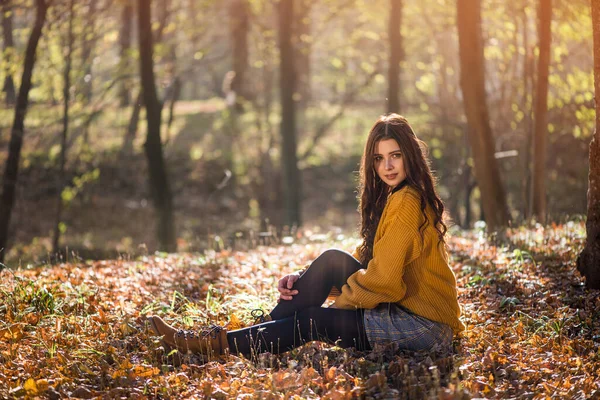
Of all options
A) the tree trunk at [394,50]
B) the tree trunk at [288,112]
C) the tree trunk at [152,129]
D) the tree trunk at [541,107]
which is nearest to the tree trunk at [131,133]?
the tree trunk at [288,112]

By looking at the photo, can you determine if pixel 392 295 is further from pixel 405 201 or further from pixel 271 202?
pixel 271 202

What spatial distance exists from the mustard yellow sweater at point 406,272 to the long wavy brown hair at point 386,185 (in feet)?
0.21

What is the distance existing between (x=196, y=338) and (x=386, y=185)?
168cm

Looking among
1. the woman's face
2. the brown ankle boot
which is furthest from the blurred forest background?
the brown ankle boot

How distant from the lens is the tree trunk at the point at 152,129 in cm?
1211

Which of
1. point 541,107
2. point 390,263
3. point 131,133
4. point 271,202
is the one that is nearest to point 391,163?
point 390,263

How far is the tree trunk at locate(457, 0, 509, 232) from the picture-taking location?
→ 875 centimetres

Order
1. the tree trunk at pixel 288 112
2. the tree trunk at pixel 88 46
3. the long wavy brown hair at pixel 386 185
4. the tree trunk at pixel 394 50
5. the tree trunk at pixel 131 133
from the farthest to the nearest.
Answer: the tree trunk at pixel 131 133
the tree trunk at pixel 288 112
the tree trunk at pixel 394 50
the tree trunk at pixel 88 46
the long wavy brown hair at pixel 386 185

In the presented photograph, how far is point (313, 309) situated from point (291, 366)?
52 centimetres

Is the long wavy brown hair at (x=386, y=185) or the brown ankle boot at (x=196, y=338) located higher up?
the long wavy brown hair at (x=386, y=185)

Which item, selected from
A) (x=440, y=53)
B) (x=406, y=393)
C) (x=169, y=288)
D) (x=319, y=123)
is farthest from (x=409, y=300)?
(x=319, y=123)

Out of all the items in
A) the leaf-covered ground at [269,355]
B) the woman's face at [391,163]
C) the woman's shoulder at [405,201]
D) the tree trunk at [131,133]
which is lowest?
the leaf-covered ground at [269,355]

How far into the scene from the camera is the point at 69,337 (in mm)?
4621

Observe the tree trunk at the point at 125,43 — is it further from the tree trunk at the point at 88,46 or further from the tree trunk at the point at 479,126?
the tree trunk at the point at 479,126
